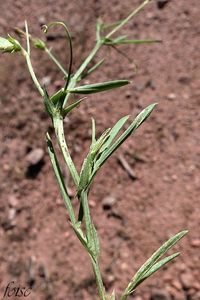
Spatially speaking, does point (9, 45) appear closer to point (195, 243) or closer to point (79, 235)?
point (79, 235)

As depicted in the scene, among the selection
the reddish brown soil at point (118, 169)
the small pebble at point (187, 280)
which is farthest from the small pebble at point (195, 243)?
the small pebble at point (187, 280)

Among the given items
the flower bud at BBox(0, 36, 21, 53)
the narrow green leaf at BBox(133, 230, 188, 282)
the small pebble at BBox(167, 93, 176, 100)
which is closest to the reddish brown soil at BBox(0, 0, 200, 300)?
the small pebble at BBox(167, 93, 176, 100)

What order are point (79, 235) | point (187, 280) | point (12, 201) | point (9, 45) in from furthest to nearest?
point (12, 201) < point (187, 280) < point (9, 45) < point (79, 235)

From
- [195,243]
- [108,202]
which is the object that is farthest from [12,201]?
[195,243]

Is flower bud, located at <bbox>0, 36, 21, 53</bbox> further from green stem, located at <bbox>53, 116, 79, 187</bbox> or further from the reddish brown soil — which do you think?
the reddish brown soil

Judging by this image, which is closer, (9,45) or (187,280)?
(9,45)

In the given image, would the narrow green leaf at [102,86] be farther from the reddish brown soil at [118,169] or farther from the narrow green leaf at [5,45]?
the reddish brown soil at [118,169]
